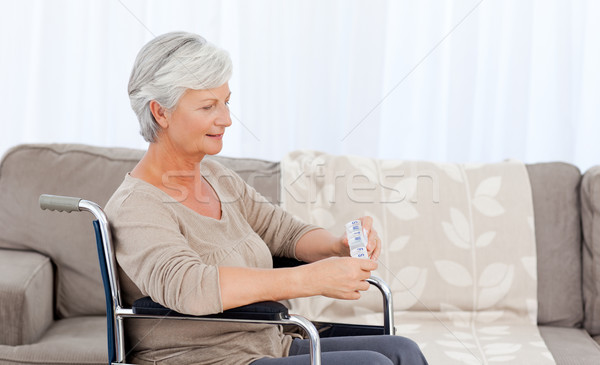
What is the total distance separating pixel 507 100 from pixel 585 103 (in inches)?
11.5

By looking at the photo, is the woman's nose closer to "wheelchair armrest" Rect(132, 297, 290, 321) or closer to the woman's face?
the woman's face

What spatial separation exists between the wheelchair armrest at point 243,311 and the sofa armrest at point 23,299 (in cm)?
69

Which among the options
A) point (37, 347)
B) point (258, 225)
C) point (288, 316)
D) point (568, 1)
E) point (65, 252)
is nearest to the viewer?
point (288, 316)

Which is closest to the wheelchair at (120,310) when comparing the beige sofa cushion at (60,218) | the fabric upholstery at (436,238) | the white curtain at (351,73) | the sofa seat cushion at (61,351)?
the sofa seat cushion at (61,351)

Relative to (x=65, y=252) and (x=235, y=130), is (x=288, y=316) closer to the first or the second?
(x=65, y=252)

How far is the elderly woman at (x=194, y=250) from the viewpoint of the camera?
1.21 meters

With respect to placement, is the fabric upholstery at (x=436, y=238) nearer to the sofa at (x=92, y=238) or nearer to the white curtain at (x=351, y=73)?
the sofa at (x=92, y=238)

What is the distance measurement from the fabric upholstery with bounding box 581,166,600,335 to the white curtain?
47 cm

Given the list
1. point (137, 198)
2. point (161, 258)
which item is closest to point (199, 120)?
point (137, 198)

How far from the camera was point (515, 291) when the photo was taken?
6.72 feet

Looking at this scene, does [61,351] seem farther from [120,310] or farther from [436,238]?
[436,238]

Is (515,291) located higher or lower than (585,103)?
lower

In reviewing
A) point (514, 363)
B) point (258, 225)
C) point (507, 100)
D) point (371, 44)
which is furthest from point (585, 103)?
point (258, 225)

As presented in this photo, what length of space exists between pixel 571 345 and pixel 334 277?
3.19 ft
